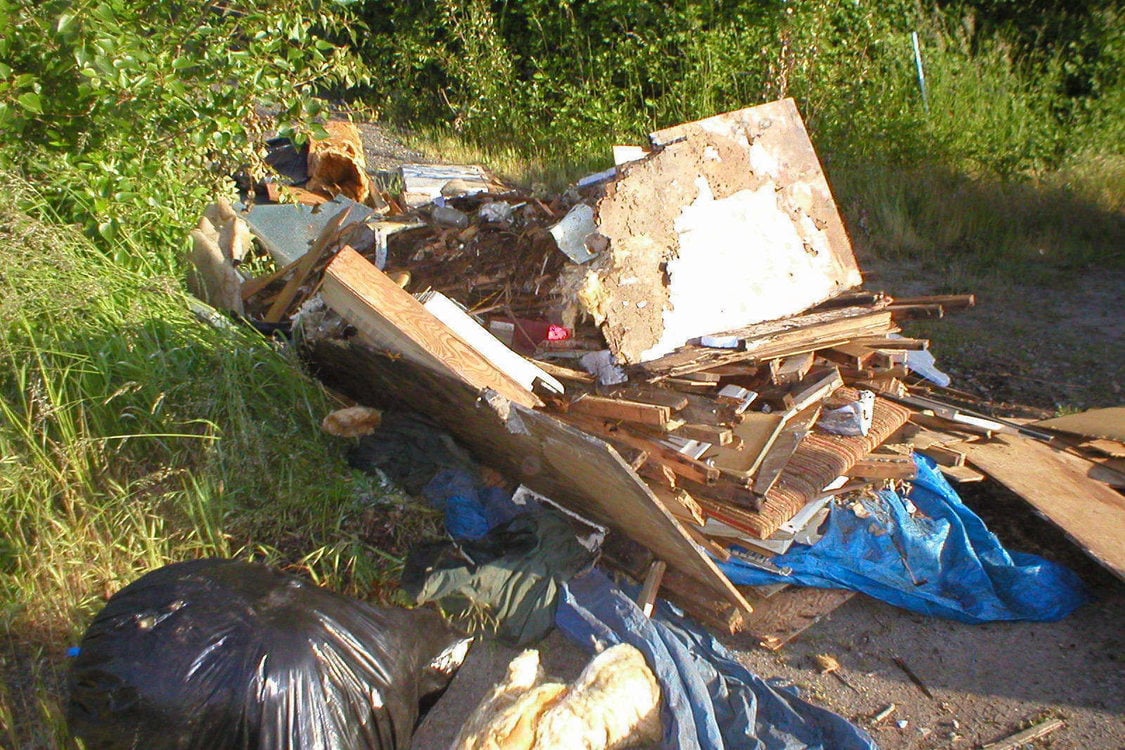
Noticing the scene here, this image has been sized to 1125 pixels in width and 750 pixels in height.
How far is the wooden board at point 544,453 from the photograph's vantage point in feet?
9.67

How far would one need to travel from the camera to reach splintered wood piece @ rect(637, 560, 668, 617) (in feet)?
10.6

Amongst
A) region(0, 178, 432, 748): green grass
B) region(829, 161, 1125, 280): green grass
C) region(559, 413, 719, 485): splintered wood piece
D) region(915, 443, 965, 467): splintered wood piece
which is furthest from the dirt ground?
region(829, 161, 1125, 280): green grass

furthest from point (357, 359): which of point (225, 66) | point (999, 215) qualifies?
point (999, 215)

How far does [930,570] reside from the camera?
3.40m

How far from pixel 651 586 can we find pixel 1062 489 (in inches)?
75.1

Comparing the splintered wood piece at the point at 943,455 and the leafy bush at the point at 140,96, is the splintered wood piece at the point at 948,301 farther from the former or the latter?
the leafy bush at the point at 140,96

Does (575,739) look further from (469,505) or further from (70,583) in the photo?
(70,583)

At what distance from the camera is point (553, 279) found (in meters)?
4.15

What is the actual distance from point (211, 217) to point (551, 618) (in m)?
3.60

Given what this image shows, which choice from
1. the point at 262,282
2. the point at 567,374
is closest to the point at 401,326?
the point at 567,374

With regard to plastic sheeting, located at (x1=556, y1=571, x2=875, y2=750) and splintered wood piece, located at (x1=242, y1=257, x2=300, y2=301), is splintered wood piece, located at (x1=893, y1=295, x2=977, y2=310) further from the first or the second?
splintered wood piece, located at (x1=242, y1=257, x2=300, y2=301)

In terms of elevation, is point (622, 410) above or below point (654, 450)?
above

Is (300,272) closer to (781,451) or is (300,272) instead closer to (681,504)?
(681,504)

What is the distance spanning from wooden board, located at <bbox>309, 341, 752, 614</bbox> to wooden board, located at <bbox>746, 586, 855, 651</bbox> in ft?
0.43
